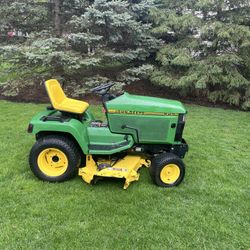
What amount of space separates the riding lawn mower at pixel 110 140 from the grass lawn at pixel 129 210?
15 cm

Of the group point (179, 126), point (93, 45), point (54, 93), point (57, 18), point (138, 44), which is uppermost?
point (57, 18)

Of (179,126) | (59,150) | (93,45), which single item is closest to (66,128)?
(59,150)

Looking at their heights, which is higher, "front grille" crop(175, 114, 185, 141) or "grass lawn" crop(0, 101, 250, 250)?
"front grille" crop(175, 114, 185, 141)

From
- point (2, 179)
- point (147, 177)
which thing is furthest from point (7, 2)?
point (147, 177)

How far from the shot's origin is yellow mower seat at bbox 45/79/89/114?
3.74 m

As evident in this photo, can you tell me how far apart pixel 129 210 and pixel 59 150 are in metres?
1.01

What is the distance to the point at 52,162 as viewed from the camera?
3750 mm

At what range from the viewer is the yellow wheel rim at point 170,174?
3689mm

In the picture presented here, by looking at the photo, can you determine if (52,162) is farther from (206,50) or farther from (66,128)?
(206,50)

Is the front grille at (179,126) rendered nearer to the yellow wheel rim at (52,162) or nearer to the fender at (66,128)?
the fender at (66,128)

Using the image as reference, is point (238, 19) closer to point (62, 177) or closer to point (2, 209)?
point (62, 177)

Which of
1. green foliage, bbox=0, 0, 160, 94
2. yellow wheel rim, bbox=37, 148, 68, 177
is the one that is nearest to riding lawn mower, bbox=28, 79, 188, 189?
yellow wheel rim, bbox=37, 148, 68, 177

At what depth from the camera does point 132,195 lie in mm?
3465

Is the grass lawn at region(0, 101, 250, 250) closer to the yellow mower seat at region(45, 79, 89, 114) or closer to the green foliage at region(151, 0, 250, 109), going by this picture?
the yellow mower seat at region(45, 79, 89, 114)
